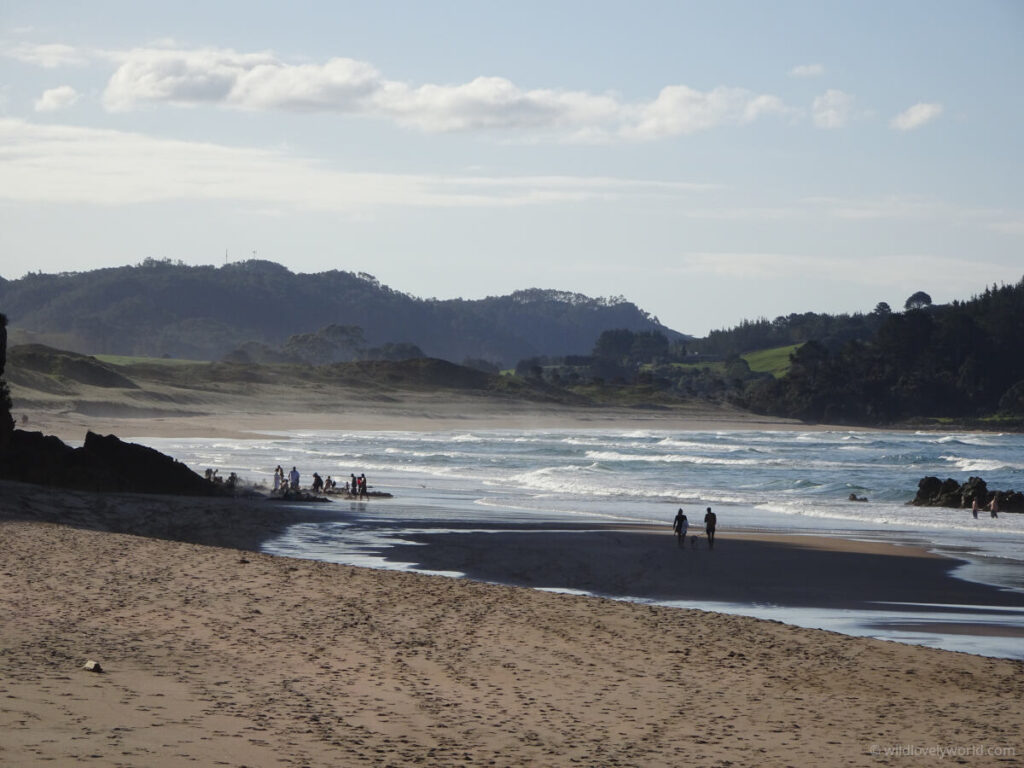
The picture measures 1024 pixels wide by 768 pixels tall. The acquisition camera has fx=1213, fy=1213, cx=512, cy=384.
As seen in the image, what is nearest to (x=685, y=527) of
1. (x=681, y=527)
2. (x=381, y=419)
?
(x=681, y=527)

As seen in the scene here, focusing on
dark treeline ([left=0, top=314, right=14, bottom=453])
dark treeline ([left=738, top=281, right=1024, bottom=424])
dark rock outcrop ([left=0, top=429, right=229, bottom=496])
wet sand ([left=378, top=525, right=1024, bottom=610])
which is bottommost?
wet sand ([left=378, top=525, right=1024, bottom=610])

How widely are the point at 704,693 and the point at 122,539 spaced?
30.9 feet

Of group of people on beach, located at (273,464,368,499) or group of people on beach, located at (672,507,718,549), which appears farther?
group of people on beach, located at (273,464,368,499)

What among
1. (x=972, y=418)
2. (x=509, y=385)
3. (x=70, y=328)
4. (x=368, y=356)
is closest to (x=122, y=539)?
(x=509, y=385)

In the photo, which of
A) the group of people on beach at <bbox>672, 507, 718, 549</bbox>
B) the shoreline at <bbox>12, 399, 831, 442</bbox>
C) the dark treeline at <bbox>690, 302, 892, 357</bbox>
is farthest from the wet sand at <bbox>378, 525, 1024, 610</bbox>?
the dark treeline at <bbox>690, 302, 892, 357</bbox>

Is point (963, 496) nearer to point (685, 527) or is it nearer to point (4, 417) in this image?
point (685, 527)

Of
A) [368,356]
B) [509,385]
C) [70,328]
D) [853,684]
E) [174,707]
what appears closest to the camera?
[174,707]

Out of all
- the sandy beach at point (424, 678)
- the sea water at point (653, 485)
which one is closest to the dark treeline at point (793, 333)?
the sea water at point (653, 485)

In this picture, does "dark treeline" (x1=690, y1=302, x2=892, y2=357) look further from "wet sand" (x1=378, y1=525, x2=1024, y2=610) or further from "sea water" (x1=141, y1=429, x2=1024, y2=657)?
"wet sand" (x1=378, y1=525, x2=1024, y2=610)

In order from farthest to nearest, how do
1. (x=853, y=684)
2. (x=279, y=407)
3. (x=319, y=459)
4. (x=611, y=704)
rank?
(x=279, y=407)
(x=319, y=459)
(x=853, y=684)
(x=611, y=704)

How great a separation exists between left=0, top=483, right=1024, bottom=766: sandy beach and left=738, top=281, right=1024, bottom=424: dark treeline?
106975 millimetres

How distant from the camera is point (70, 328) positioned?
651ft

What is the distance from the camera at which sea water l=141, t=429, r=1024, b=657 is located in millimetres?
19812

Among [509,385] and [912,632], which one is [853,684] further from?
[509,385]
